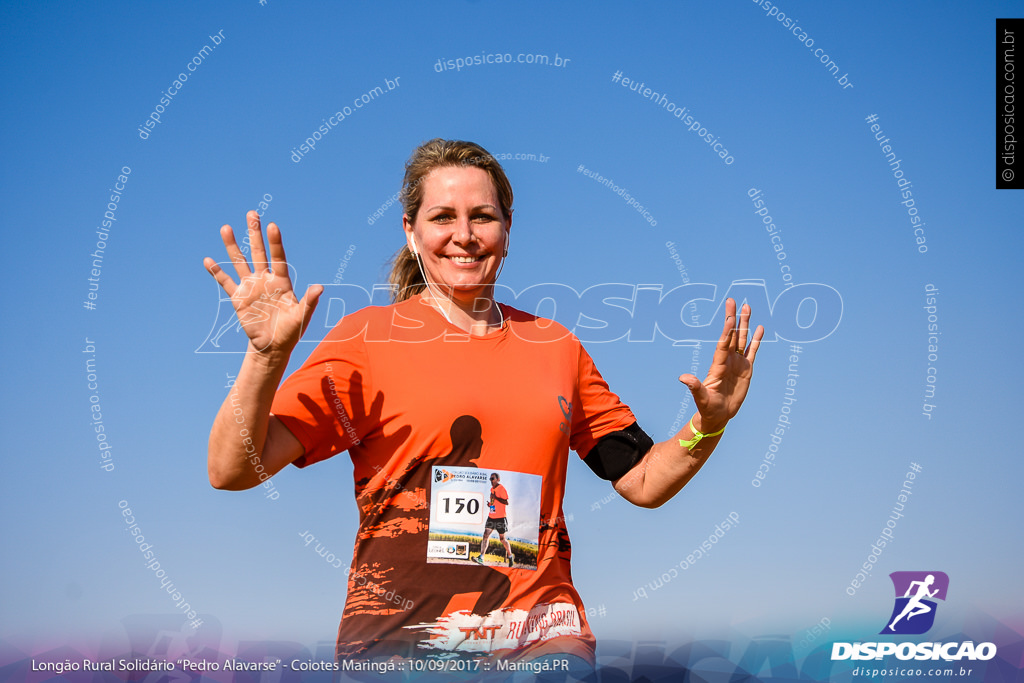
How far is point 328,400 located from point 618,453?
1.51 m

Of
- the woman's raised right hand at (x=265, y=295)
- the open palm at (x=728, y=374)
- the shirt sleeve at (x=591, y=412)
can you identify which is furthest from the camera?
the shirt sleeve at (x=591, y=412)

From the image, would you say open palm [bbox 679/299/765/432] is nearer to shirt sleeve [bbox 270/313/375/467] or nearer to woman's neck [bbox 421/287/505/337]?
woman's neck [bbox 421/287/505/337]

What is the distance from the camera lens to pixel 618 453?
3986 mm

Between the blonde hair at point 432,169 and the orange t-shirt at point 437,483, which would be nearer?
the orange t-shirt at point 437,483

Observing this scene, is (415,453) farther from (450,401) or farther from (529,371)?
(529,371)

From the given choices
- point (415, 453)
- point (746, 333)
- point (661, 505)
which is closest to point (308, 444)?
point (415, 453)

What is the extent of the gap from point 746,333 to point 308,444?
6.93ft

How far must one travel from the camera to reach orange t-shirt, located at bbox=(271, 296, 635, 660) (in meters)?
3.18

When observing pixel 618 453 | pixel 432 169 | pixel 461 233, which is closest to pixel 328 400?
pixel 461 233

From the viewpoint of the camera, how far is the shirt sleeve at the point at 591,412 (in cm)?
391

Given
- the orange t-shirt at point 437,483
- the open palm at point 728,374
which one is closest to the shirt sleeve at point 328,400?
the orange t-shirt at point 437,483

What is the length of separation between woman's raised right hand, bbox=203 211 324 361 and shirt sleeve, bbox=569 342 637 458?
1.45 m

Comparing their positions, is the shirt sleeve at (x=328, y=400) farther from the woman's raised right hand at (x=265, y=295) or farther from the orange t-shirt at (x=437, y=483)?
the woman's raised right hand at (x=265, y=295)

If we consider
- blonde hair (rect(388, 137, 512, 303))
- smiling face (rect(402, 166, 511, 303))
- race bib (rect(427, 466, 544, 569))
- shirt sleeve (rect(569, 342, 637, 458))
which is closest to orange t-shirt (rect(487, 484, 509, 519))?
race bib (rect(427, 466, 544, 569))
